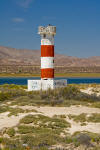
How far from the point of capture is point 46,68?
73.2 ft

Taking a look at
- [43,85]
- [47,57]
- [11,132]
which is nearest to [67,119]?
[11,132]

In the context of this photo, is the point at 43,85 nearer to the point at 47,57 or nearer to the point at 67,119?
the point at 47,57

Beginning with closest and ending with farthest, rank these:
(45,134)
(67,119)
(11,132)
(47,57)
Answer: (45,134)
(11,132)
(67,119)
(47,57)

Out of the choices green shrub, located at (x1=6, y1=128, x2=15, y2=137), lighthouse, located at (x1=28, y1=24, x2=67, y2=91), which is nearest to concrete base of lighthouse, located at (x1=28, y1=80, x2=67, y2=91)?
lighthouse, located at (x1=28, y1=24, x2=67, y2=91)

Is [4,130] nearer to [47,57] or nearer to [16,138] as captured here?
[16,138]

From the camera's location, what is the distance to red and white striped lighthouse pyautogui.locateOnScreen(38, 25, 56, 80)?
22.2 m

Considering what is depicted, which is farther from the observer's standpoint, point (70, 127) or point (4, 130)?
point (70, 127)

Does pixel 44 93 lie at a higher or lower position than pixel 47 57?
lower

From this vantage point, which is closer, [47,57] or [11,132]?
[11,132]

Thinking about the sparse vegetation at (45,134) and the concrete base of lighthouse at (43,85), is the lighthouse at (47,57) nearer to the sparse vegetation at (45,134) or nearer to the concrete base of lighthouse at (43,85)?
the concrete base of lighthouse at (43,85)

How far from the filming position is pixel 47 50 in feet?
72.7

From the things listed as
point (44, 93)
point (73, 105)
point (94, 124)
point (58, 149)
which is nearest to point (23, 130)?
point (58, 149)

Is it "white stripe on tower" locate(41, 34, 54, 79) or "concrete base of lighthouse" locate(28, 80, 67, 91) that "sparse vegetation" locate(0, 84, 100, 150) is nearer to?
"concrete base of lighthouse" locate(28, 80, 67, 91)

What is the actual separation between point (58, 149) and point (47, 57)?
14059 mm
